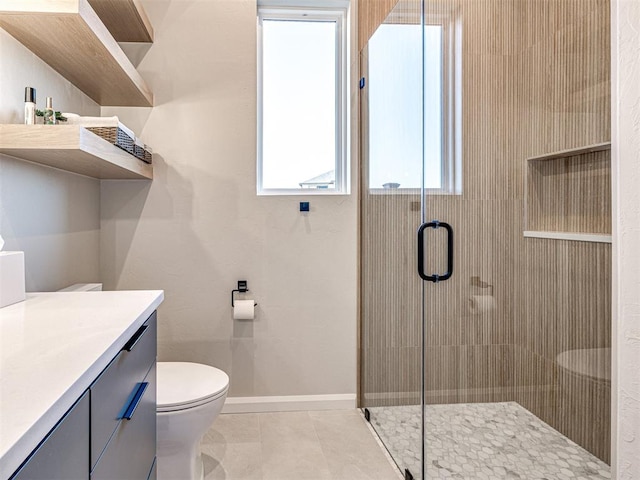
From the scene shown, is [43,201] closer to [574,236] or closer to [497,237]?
[497,237]

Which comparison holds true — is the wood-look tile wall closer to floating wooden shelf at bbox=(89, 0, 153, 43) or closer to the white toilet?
floating wooden shelf at bbox=(89, 0, 153, 43)

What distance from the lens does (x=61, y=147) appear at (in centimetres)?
140

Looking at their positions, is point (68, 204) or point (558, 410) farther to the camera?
point (68, 204)

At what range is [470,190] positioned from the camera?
1.37 m

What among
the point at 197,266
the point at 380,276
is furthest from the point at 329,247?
the point at 197,266

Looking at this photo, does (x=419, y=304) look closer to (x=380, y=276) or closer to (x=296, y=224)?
(x=380, y=276)

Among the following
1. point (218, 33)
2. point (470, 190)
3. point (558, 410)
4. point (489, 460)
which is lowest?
point (489, 460)

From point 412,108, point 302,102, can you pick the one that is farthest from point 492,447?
point 302,102

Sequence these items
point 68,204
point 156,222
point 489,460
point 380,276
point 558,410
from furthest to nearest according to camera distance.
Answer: point 156,222 → point 380,276 → point 68,204 → point 489,460 → point 558,410

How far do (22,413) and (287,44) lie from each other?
2475 millimetres

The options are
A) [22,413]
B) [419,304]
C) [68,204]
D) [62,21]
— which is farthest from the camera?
[68,204]

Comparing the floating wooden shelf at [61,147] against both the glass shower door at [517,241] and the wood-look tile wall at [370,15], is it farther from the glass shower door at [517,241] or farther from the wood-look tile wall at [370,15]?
the wood-look tile wall at [370,15]

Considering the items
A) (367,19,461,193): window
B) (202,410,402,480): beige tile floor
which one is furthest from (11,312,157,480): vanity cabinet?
(367,19,461,193): window

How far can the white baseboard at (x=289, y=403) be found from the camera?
2510mm
